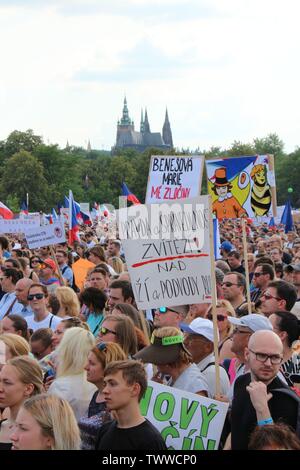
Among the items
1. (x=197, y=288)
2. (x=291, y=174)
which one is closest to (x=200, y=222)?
(x=197, y=288)

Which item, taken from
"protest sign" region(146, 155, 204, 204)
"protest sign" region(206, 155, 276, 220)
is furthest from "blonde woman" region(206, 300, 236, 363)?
"protest sign" region(206, 155, 276, 220)

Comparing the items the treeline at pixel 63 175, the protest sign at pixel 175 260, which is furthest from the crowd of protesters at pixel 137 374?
the treeline at pixel 63 175

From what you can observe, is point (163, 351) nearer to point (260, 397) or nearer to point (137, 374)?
point (137, 374)

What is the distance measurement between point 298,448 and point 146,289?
9.08 ft

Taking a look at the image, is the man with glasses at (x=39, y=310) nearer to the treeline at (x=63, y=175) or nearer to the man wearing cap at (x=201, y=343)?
the man wearing cap at (x=201, y=343)

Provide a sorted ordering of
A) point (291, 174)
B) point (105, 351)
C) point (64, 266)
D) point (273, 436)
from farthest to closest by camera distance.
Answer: point (291, 174) < point (64, 266) < point (105, 351) < point (273, 436)

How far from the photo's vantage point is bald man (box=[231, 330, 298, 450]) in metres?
5.06

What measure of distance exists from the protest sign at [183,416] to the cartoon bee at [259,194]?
21.9 ft

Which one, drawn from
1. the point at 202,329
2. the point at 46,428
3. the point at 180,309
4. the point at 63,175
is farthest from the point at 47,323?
the point at 63,175

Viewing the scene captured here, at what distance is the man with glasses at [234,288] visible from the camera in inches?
379

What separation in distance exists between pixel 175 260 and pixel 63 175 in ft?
339

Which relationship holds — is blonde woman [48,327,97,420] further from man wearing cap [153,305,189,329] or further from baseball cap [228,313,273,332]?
man wearing cap [153,305,189,329]

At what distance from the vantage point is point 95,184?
121m
